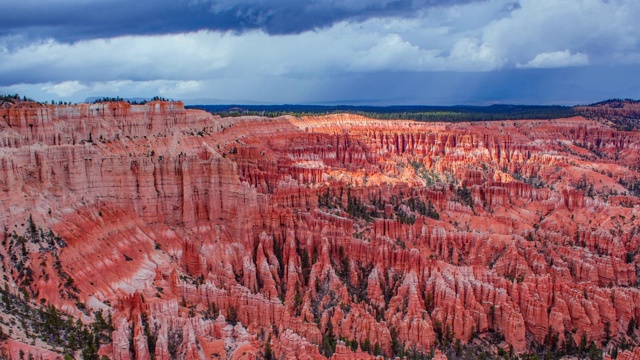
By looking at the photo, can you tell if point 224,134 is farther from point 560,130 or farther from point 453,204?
point 560,130

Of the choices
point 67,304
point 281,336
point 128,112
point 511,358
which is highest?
point 128,112

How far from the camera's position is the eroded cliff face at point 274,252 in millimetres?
32625

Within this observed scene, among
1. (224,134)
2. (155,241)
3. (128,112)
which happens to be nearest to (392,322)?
(155,241)

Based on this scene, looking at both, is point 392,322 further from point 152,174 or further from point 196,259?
point 152,174

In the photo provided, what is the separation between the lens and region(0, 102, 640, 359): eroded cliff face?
32.6m

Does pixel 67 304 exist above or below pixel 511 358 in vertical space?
above

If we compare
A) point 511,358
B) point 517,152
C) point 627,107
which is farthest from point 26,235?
point 627,107

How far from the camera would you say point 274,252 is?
46812mm

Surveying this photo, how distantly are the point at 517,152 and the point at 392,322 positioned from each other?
73.8m

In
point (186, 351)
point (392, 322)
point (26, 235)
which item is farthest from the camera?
point (392, 322)

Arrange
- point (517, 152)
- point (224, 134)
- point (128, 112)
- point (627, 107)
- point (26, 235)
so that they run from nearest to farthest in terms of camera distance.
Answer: point (26, 235), point (128, 112), point (224, 134), point (517, 152), point (627, 107)

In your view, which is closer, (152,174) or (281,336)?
(281,336)

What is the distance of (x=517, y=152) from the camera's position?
340 feet

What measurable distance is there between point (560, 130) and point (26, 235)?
4230 inches
